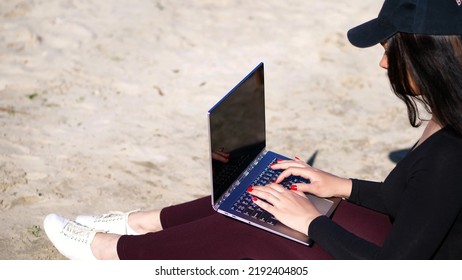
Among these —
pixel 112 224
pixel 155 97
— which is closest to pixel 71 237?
pixel 112 224

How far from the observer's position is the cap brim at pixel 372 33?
98.6 inches

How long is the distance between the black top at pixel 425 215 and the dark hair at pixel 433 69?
10 cm

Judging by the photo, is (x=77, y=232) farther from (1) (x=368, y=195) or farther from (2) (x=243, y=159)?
(1) (x=368, y=195)

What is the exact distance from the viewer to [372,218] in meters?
3.00

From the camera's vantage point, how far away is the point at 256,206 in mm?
2924

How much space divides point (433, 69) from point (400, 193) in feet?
1.63

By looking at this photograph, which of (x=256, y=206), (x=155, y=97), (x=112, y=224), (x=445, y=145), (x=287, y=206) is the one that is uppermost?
(x=445, y=145)

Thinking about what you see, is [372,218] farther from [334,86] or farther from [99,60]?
[99,60]

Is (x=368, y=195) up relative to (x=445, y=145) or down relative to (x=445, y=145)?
down

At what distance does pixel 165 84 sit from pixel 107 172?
122cm

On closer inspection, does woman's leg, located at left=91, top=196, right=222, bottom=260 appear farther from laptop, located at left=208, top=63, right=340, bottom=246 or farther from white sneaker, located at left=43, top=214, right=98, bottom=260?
laptop, located at left=208, top=63, right=340, bottom=246

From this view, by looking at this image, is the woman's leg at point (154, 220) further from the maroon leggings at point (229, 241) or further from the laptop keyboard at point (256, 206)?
the laptop keyboard at point (256, 206)

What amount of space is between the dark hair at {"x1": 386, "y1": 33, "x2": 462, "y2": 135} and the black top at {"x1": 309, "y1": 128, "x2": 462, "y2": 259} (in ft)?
0.32
